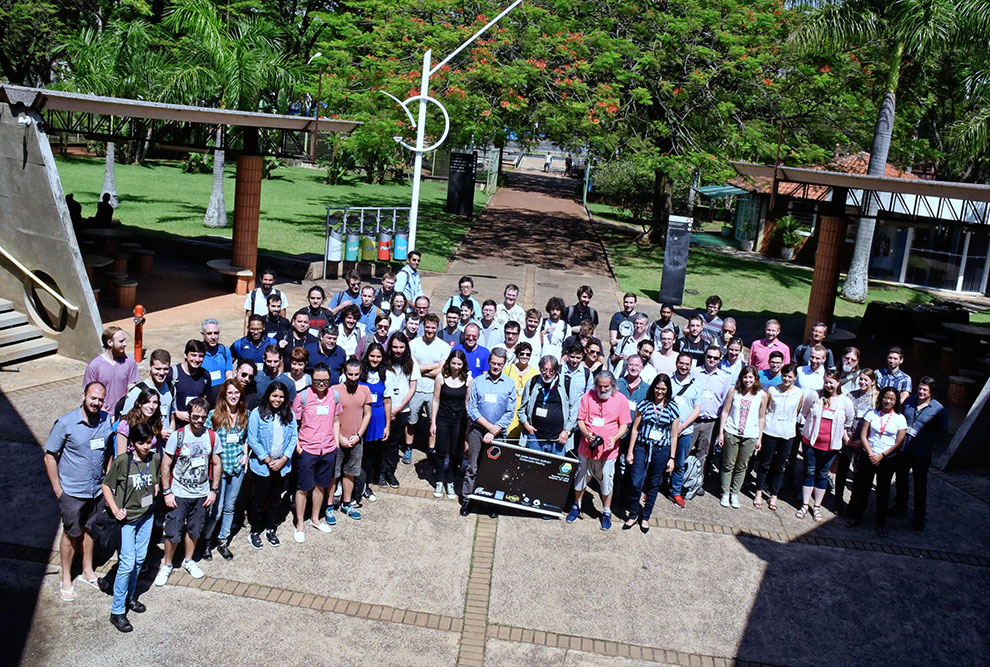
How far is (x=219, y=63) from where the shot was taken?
72.9 feet

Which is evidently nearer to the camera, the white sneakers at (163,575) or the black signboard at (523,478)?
the white sneakers at (163,575)

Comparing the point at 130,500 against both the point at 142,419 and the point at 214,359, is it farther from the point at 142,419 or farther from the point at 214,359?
the point at 214,359

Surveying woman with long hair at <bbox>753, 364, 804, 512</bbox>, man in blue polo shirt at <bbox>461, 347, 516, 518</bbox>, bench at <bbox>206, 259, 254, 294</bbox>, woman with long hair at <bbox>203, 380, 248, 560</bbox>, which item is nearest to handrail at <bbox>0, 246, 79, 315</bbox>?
bench at <bbox>206, 259, 254, 294</bbox>

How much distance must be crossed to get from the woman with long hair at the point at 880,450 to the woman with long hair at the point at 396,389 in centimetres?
462

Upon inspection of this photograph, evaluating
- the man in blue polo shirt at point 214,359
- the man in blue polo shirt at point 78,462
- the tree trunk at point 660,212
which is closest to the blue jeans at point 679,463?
the man in blue polo shirt at point 214,359

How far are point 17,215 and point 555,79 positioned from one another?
15.5 meters

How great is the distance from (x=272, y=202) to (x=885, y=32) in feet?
67.8

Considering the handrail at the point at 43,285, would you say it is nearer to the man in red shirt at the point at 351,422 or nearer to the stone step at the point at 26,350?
the stone step at the point at 26,350

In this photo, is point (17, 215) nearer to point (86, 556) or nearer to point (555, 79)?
point (86, 556)

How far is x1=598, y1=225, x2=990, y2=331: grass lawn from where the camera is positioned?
70.3ft

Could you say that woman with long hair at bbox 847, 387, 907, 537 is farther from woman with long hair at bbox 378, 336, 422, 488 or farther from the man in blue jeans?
woman with long hair at bbox 378, 336, 422, 488

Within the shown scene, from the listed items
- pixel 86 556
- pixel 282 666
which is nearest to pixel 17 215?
pixel 86 556

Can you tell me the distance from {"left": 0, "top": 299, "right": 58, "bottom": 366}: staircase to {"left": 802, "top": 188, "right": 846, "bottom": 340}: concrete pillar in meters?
12.3

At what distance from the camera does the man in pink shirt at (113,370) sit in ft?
26.9
